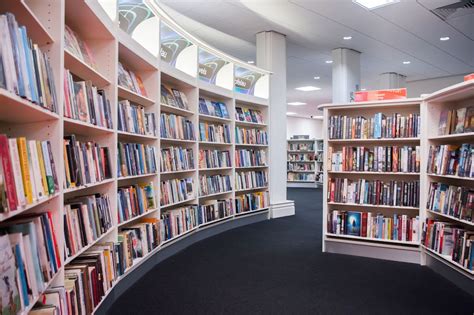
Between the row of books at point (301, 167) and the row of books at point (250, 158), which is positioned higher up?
the row of books at point (250, 158)

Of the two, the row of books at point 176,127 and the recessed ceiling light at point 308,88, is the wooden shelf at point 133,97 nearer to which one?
the row of books at point 176,127

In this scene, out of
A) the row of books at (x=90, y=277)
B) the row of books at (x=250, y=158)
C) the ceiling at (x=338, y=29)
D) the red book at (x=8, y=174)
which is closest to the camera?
the red book at (x=8, y=174)

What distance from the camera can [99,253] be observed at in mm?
2555

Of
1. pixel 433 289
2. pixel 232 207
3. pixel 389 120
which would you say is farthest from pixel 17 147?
pixel 232 207

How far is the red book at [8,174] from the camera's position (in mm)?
1275

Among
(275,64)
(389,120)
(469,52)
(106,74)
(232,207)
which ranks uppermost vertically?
(469,52)

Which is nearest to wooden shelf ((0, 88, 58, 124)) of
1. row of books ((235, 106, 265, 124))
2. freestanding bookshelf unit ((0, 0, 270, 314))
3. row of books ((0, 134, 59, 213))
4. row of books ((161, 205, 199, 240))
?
freestanding bookshelf unit ((0, 0, 270, 314))

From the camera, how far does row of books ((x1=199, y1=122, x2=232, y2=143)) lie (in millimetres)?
5117

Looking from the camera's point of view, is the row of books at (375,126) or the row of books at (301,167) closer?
the row of books at (375,126)

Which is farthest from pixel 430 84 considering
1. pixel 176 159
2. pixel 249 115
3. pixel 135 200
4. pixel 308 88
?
pixel 135 200

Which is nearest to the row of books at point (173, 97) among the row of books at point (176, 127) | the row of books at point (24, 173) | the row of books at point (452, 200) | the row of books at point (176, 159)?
the row of books at point (176, 127)

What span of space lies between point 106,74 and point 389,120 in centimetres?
300

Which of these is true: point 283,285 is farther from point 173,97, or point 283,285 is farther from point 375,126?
point 173,97

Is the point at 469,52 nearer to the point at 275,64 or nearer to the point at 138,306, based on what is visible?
the point at 275,64
